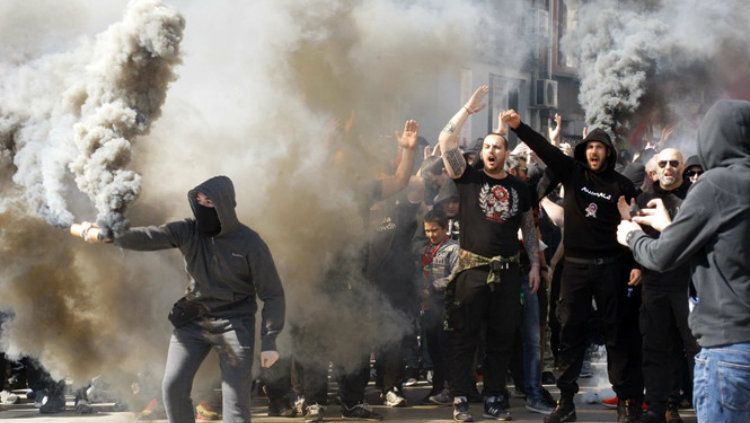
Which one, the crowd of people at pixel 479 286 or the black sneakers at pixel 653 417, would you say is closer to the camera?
the crowd of people at pixel 479 286

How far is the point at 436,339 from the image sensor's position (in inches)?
333

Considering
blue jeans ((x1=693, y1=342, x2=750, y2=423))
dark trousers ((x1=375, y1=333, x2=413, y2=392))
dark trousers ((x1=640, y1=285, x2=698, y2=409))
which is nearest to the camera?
blue jeans ((x1=693, y1=342, x2=750, y2=423))

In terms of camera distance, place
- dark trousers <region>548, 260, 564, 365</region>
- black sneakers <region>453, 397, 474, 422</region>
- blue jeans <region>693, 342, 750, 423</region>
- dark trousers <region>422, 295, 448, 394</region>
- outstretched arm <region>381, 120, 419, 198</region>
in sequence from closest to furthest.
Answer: blue jeans <region>693, 342, 750, 423</region> → black sneakers <region>453, 397, 474, 422</region> → outstretched arm <region>381, 120, 419, 198</region> → dark trousers <region>548, 260, 564, 365</region> → dark trousers <region>422, 295, 448, 394</region>

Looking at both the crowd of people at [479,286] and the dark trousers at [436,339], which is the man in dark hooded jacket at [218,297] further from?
the dark trousers at [436,339]

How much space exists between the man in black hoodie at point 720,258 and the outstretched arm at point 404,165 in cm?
365

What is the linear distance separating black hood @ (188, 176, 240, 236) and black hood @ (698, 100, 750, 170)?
2.74 meters

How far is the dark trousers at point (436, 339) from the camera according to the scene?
8297 mm

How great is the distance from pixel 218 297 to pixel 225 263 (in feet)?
0.66

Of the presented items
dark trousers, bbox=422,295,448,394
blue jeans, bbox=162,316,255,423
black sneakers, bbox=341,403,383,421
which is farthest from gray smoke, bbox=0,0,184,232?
dark trousers, bbox=422,295,448,394

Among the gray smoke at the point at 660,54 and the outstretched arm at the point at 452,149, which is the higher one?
the gray smoke at the point at 660,54

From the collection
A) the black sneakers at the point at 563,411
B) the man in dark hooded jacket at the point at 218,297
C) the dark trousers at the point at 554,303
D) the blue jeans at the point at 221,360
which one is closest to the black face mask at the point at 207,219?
the man in dark hooded jacket at the point at 218,297

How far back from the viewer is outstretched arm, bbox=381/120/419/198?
750 centimetres

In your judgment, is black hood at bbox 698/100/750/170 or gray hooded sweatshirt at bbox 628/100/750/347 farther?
black hood at bbox 698/100/750/170

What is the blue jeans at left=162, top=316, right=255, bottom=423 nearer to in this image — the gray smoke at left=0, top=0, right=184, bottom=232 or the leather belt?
the gray smoke at left=0, top=0, right=184, bottom=232
